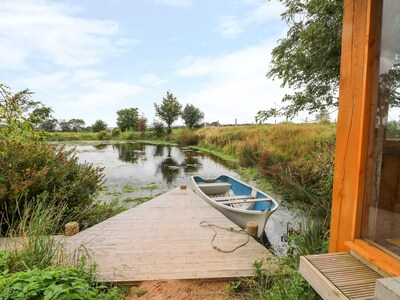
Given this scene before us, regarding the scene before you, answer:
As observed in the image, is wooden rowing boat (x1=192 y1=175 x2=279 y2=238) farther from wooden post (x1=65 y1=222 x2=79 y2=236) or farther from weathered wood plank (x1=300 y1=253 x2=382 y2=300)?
wooden post (x1=65 y1=222 x2=79 y2=236)

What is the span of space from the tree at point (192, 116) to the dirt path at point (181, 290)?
88.9 feet

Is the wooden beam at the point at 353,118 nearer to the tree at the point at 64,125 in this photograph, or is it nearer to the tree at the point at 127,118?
the tree at the point at 127,118

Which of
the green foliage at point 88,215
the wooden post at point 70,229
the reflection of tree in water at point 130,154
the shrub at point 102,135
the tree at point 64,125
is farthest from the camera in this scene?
the tree at point 64,125

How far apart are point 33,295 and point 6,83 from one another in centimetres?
326

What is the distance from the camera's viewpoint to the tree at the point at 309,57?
16.2 feet

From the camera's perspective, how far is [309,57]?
5613 millimetres

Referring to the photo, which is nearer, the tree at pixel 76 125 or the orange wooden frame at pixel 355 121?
the orange wooden frame at pixel 355 121

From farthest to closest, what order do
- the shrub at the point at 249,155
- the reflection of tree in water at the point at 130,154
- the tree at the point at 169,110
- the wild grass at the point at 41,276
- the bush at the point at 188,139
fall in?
1. the tree at the point at 169,110
2. the bush at the point at 188,139
3. the reflection of tree in water at the point at 130,154
4. the shrub at the point at 249,155
5. the wild grass at the point at 41,276

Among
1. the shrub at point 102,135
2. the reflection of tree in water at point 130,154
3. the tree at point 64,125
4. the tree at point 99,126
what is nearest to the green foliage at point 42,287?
the reflection of tree in water at point 130,154

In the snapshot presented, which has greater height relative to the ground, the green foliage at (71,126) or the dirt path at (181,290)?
the green foliage at (71,126)

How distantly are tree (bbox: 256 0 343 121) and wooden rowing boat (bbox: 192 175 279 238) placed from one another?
2.36 m

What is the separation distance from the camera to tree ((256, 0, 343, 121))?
16.2ft

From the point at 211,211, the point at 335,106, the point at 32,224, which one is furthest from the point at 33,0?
the point at 335,106

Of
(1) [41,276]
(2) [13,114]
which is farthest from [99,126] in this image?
(1) [41,276]
